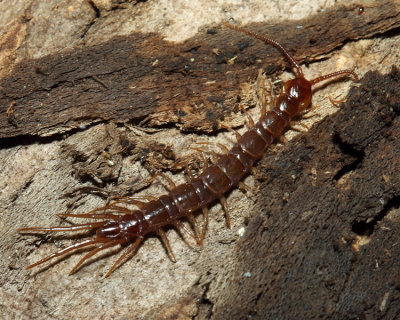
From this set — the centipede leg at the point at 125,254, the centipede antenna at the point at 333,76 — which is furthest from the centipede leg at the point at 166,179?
the centipede antenna at the point at 333,76

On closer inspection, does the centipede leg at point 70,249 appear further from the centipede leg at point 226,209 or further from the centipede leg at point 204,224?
the centipede leg at point 226,209

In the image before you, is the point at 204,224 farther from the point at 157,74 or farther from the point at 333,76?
the point at 333,76

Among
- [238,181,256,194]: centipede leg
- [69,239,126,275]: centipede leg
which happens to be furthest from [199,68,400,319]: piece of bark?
[69,239,126,275]: centipede leg

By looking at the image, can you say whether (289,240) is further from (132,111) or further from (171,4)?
(171,4)

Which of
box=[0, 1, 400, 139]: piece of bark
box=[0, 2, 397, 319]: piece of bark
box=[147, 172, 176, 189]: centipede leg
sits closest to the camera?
box=[0, 2, 397, 319]: piece of bark

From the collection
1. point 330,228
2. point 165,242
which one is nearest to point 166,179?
point 165,242

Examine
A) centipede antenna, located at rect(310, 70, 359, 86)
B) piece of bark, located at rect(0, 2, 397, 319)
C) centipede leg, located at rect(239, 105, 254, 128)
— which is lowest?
piece of bark, located at rect(0, 2, 397, 319)

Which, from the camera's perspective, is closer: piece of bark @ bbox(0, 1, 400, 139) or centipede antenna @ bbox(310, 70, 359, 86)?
piece of bark @ bbox(0, 1, 400, 139)

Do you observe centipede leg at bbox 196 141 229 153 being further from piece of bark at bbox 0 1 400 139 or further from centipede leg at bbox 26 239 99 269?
centipede leg at bbox 26 239 99 269
